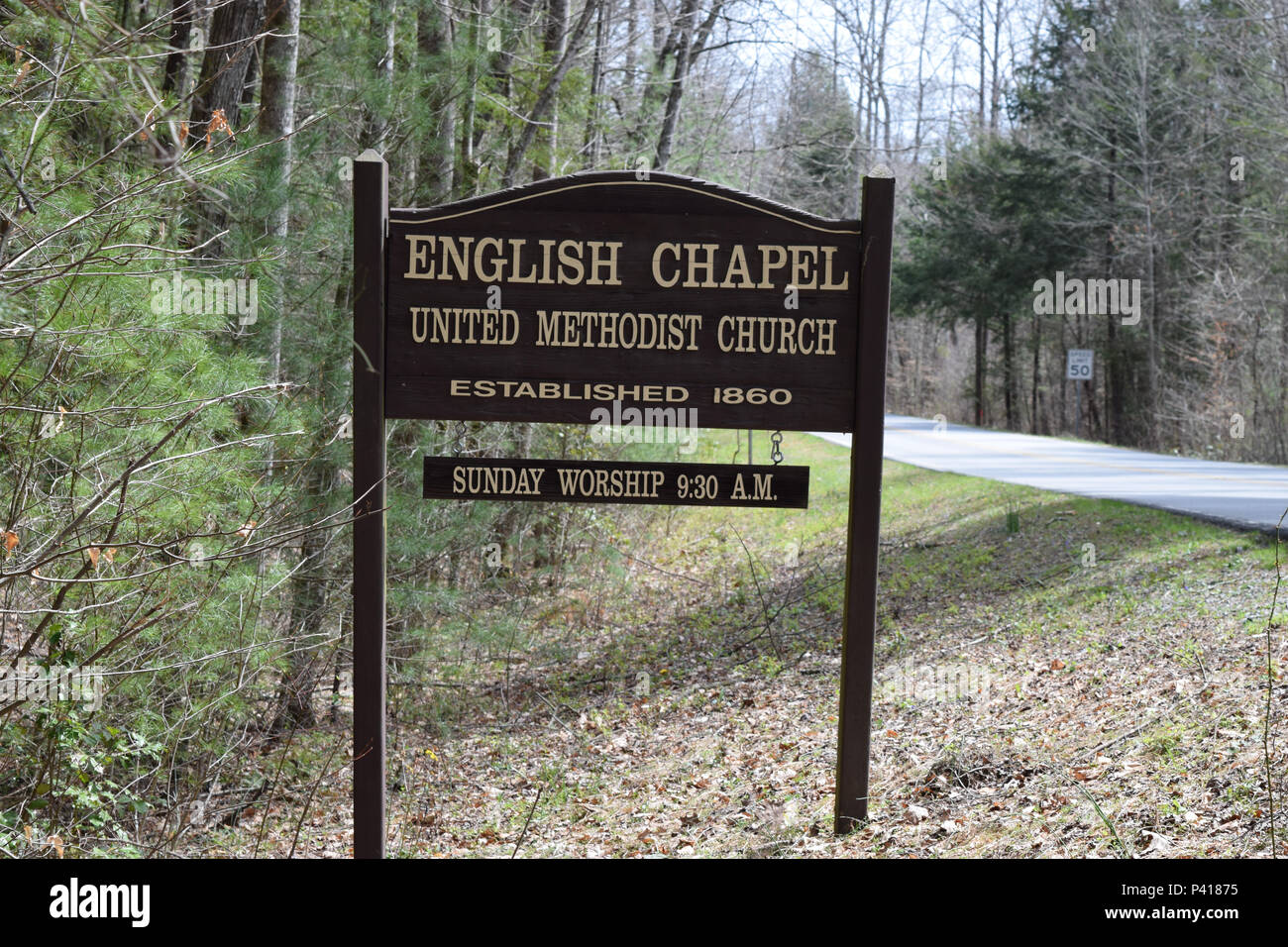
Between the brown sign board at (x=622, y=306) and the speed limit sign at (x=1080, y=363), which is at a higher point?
the speed limit sign at (x=1080, y=363)

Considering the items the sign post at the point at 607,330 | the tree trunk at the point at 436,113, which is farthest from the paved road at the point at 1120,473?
the tree trunk at the point at 436,113

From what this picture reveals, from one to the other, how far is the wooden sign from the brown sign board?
23 cm

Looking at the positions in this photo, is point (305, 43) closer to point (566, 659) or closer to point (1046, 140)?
point (566, 659)

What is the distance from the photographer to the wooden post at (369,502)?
477 cm

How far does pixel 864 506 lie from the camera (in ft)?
16.3

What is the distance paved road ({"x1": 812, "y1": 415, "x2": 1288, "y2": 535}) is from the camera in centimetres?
1088

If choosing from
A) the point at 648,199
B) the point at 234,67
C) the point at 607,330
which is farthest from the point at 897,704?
the point at 234,67

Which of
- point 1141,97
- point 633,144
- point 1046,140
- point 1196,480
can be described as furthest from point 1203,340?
point 633,144

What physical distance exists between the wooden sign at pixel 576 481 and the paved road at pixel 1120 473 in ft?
19.0

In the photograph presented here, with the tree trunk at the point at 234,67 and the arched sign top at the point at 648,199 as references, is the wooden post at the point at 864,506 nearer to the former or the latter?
the arched sign top at the point at 648,199

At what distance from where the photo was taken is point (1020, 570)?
9.95 m

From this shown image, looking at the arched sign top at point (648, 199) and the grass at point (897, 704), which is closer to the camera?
the arched sign top at point (648, 199)

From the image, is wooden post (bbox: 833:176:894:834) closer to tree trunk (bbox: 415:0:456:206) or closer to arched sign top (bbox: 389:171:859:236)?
arched sign top (bbox: 389:171:859:236)

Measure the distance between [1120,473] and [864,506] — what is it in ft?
38.5
